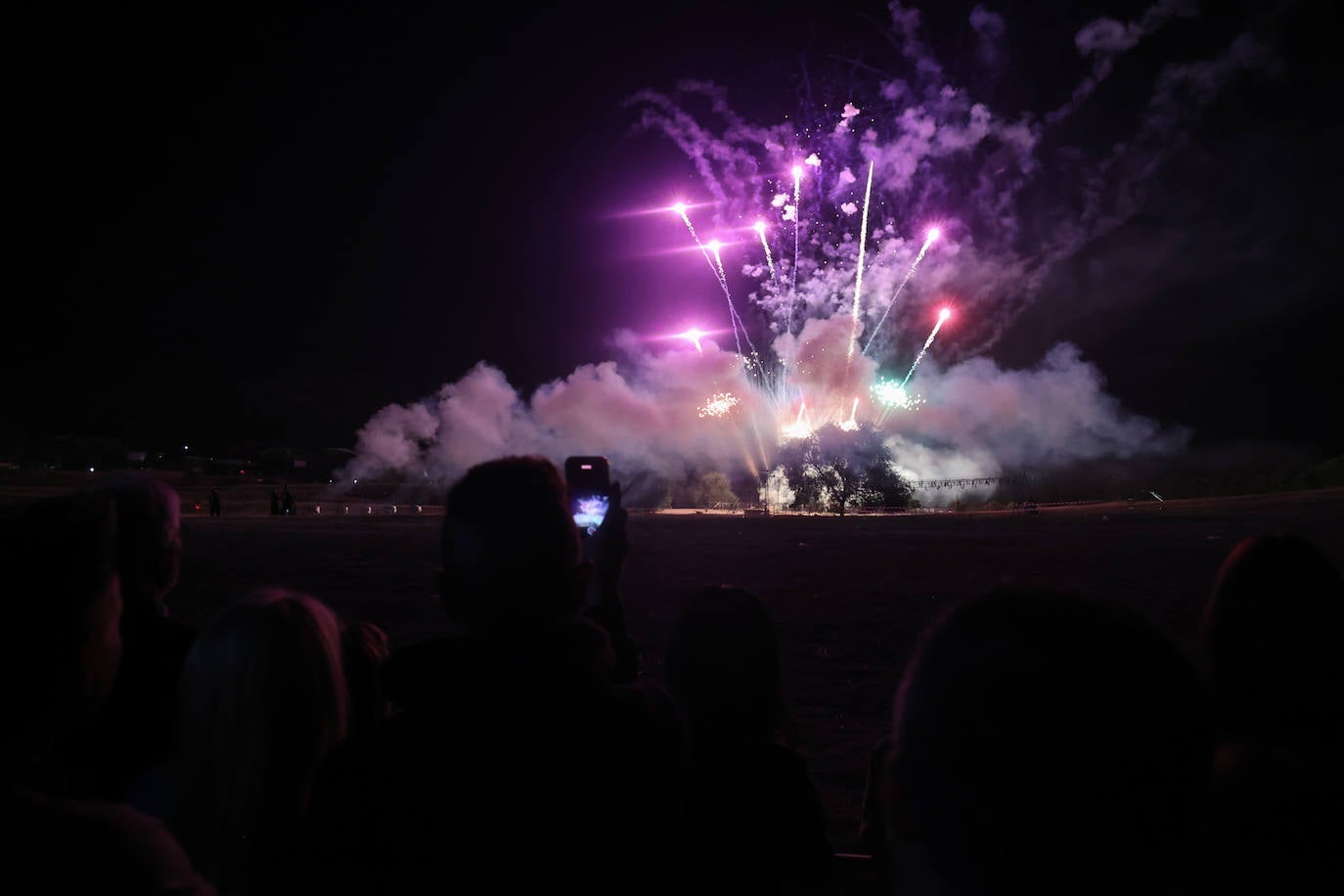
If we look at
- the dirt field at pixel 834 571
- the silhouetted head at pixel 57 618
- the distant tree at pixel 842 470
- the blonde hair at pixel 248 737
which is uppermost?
the distant tree at pixel 842 470

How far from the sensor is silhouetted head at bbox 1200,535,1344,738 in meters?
1.71

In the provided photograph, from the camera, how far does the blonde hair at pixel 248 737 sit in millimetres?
1725

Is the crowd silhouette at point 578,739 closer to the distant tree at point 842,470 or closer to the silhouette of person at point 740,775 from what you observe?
the silhouette of person at point 740,775

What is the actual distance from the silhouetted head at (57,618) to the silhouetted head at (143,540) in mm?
1032

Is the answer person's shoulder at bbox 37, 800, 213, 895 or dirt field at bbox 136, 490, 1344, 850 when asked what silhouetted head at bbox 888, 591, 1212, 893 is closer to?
person's shoulder at bbox 37, 800, 213, 895

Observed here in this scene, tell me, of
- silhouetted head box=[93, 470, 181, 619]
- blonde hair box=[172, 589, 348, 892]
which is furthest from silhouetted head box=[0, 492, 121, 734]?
silhouetted head box=[93, 470, 181, 619]

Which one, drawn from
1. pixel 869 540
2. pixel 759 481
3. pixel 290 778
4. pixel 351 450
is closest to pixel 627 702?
pixel 290 778

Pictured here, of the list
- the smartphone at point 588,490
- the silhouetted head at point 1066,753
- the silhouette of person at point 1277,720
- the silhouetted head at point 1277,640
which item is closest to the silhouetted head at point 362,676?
the silhouetted head at point 1066,753

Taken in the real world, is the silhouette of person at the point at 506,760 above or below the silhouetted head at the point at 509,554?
below

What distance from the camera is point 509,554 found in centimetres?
155

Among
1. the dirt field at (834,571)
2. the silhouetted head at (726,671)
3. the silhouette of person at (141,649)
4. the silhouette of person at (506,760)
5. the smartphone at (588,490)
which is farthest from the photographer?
the dirt field at (834,571)

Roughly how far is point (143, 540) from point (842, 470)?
40.4 metres

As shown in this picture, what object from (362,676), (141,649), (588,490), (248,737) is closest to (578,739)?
(248,737)

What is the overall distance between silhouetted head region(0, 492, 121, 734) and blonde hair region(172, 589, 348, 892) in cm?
41
